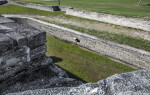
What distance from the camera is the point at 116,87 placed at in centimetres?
176

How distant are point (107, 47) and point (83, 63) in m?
1.93

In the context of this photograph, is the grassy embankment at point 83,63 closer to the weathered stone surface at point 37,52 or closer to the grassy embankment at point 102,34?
the grassy embankment at point 102,34

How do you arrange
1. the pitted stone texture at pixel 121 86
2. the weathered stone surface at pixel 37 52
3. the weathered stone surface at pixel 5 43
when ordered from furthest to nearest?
the weathered stone surface at pixel 37 52
the weathered stone surface at pixel 5 43
the pitted stone texture at pixel 121 86

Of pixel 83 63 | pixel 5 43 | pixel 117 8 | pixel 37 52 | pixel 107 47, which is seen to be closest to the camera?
pixel 5 43

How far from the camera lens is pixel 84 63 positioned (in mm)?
8258

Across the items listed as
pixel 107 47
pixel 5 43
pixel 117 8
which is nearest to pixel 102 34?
pixel 107 47

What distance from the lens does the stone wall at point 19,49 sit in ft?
9.78

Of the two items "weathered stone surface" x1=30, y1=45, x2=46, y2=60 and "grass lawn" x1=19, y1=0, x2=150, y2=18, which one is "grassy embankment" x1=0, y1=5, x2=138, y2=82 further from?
"grass lawn" x1=19, y1=0, x2=150, y2=18

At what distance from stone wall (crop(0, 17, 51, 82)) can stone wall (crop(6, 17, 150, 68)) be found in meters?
5.74

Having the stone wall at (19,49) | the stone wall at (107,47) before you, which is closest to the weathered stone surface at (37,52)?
the stone wall at (19,49)

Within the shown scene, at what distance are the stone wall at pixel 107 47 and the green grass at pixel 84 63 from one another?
0.42m

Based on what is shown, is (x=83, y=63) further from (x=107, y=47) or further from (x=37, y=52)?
(x=37, y=52)

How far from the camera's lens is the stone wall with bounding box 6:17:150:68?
8.16 meters

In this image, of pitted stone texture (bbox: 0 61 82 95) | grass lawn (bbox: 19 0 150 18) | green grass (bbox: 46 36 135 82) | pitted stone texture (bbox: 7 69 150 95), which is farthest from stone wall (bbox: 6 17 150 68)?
grass lawn (bbox: 19 0 150 18)
